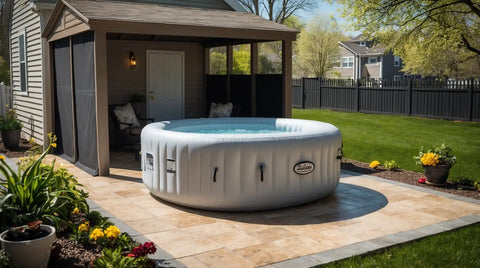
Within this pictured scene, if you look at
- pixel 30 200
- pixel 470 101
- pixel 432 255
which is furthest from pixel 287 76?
pixel 470 101

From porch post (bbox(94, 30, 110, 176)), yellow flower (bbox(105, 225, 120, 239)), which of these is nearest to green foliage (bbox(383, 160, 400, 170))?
porch post (bbox(94, 30, 110, 176))

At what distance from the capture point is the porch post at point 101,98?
303 inches

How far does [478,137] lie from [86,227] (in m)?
10.8

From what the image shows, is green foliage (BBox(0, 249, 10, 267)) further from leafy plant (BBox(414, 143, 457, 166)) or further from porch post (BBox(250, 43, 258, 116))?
porch post (BBox(250, 43, 258, 116))

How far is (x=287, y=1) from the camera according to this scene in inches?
1262

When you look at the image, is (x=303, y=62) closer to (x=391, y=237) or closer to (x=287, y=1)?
(x=287, y=1)

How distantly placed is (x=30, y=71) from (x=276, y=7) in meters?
22.6

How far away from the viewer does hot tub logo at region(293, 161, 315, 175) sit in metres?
5.80

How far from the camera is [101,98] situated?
25.6ft

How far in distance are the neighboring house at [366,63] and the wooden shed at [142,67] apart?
30469 mm

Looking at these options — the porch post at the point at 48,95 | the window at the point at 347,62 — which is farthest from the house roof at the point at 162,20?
the window at the point at 347,62

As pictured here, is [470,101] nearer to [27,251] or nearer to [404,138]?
[404,138]

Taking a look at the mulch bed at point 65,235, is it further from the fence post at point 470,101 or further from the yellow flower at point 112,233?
the fence post at point 470,101

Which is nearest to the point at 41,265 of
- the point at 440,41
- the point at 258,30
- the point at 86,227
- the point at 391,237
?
the point at 86,227
